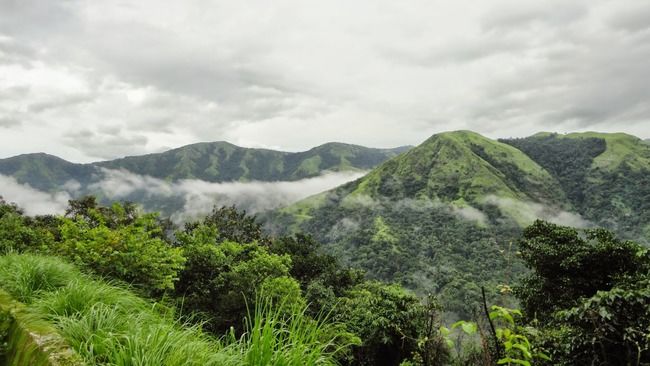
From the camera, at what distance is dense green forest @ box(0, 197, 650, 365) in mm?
2551

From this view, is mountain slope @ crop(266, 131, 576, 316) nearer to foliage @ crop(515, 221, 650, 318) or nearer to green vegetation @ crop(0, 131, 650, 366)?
green vegetation @ crop(0, 131, 650, 366)

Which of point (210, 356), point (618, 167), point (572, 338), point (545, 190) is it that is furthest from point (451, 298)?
point (618, 167)

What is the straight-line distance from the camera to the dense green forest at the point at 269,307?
2551mm

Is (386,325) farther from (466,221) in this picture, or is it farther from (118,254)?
(466,221)

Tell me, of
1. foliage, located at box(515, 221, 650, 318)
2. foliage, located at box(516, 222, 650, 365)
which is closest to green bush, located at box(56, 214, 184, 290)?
foliage, located at box(516, 222, 650, 365)

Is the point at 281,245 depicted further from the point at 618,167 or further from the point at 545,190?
the point at 618,167

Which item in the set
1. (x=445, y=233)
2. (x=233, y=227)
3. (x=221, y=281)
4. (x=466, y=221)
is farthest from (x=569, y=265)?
(x=466, y=221)

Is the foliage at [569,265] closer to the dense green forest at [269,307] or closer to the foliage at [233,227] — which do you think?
the dense green forest at [269,307]

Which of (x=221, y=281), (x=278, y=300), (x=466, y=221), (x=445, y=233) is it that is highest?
(x=221, y=281)

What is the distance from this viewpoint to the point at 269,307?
3.62m

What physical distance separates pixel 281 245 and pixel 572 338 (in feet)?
110

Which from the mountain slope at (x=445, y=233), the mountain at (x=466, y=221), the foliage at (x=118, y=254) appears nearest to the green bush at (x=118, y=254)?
the foliage at (x=118, y=254)

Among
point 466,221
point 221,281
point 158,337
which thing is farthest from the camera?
point 466,221

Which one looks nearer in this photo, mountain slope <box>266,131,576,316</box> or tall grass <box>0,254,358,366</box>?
tall grass <box>0,254,358,366</box>
